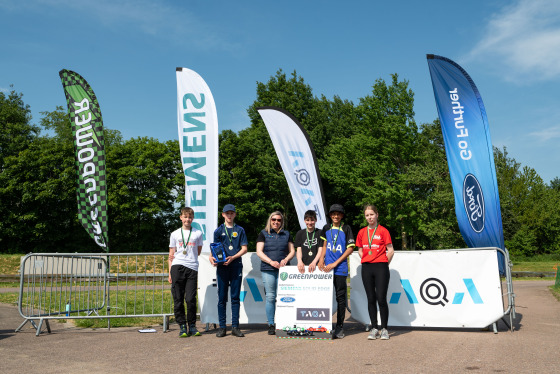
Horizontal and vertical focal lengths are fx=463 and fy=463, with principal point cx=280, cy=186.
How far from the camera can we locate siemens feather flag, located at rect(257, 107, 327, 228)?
11.4 meters

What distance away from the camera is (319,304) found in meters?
7.08

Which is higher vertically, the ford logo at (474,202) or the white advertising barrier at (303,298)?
the ford logo at (474,202)

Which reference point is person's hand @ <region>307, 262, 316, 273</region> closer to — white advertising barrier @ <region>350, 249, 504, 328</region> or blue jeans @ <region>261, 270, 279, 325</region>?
blue jeans @ <region>261, 270, 279, 325</region>

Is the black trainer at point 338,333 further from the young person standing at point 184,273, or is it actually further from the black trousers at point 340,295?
the young person standing at point 184,273

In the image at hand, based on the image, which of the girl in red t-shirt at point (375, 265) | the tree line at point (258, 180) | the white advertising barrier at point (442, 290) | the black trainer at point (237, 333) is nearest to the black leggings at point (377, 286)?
the girl in red t-shirt at point (375, 265)

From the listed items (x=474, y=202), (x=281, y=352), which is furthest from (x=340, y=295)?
(x=474, y=202)

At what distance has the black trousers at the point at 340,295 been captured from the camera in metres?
7.02

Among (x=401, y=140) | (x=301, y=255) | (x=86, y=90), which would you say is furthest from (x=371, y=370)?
(x=401, y=140)

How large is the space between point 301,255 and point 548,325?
4.37 meters

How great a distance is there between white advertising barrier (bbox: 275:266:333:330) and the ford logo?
13.1 feet

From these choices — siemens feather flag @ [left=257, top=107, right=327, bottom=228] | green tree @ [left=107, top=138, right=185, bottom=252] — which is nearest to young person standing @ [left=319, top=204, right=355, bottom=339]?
siemens feather flag @ [left=257, top=107, right=327, bottom=228]

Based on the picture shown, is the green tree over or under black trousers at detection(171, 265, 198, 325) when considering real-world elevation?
over

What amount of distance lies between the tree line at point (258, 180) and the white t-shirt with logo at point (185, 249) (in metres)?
30.7

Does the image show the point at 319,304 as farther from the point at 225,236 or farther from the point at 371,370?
the point at 371,370
